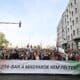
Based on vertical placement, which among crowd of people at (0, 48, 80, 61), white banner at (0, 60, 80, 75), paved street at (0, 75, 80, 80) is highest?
crowd of people at (0, 48, 80, 61)

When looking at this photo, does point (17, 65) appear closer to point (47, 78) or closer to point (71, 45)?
point (47, 78)

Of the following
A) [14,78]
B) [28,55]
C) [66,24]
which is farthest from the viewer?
[66,24]

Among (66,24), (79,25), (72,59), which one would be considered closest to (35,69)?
(72,59)

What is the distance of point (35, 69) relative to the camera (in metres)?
25.1

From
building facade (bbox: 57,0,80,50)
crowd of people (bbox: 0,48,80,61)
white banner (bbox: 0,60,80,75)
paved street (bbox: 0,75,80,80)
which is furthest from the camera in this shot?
building facade (bbox: 57,0,80,50)

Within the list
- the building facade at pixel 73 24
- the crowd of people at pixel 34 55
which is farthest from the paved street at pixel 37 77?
the building facade at pixel 73 24

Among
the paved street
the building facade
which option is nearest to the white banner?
the paved street

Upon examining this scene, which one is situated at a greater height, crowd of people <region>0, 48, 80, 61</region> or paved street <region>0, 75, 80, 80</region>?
crowd of people <region>0, 48, 80, 61</region>

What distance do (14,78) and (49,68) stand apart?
3.05 m

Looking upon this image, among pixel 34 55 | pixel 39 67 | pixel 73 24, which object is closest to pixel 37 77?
pixel 39 67

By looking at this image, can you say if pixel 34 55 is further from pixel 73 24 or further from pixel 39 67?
pixel 73 24

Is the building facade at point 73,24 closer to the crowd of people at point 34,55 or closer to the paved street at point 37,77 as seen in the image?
the crowd of people at point 34,55

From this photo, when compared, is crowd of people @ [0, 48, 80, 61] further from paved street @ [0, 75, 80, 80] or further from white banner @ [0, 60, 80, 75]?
paved street @ [0, 75, 80, 80]

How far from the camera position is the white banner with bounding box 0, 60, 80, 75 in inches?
983
